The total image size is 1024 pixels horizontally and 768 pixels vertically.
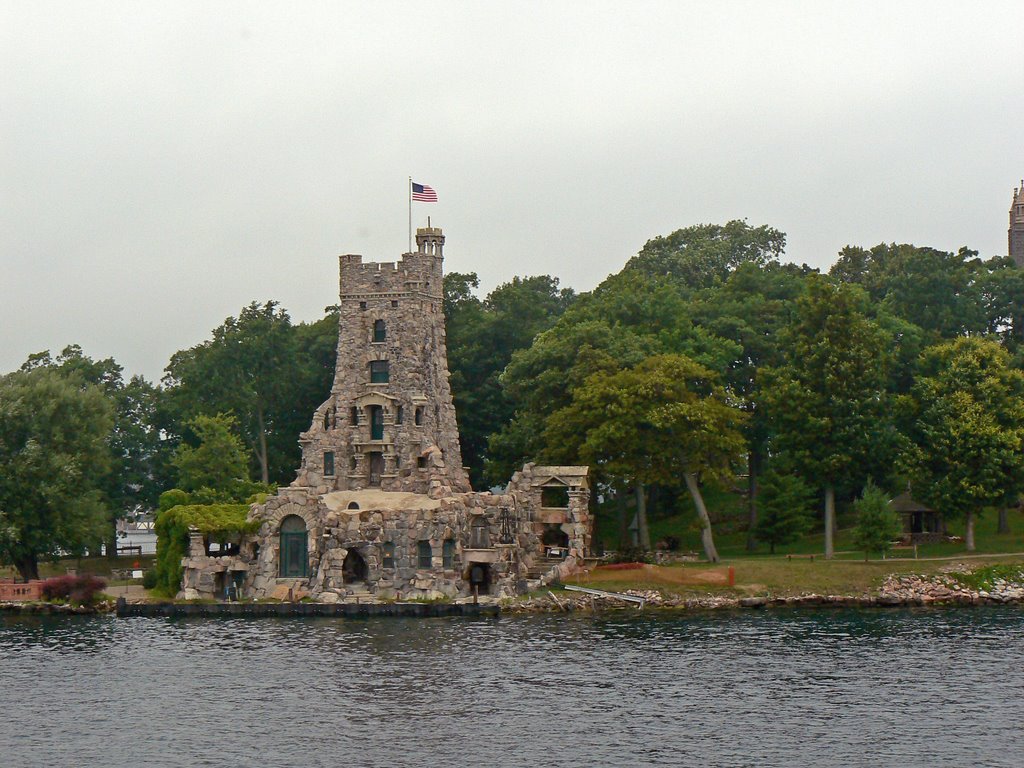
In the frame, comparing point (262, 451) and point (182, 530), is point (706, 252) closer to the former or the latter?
point (262, 451)

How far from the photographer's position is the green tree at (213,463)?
367ft

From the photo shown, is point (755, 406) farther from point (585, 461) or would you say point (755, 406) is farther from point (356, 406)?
point (356, 406)

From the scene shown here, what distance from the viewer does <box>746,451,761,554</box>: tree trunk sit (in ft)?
356

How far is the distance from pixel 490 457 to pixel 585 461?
1787 centimetres

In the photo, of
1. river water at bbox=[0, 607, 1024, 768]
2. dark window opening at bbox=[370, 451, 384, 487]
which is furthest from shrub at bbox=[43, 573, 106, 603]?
dark window opening at bbox=[370, 451, 384, 487]

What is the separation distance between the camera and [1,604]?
9694 cm

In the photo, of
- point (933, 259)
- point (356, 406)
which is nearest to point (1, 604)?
point (356, 406)

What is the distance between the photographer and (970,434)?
98.9 metres

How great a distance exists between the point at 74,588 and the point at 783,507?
47.3 meters

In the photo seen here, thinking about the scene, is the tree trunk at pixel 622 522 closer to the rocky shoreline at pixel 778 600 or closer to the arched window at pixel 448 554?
the rocky shoreline at pixel 778 600

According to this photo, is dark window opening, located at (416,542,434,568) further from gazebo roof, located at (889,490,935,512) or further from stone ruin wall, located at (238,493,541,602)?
gazebo roof, located at (889,490,935,512)

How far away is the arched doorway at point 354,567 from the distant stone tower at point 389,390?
Result: 19.4 feet

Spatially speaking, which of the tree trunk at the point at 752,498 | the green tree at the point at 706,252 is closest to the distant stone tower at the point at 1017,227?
the green tree at the point at 706,252

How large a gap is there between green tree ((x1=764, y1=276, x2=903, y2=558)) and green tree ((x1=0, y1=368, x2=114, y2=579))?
161ft
